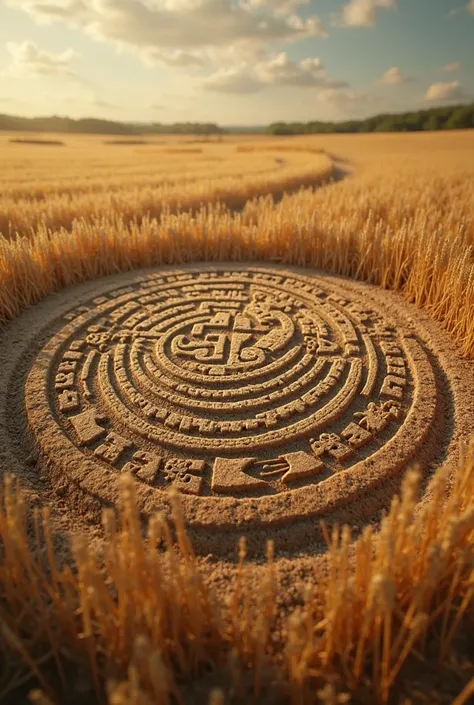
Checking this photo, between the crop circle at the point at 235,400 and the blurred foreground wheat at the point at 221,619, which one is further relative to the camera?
the crop circle at the point at 235,400

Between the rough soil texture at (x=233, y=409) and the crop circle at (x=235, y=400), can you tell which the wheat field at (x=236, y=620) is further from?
the crop circle at (x=235, y=400)

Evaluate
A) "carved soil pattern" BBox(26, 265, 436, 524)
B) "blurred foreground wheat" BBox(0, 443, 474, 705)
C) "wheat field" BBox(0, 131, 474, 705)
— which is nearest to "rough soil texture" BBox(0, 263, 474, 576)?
"carved soil pattern" BBox(26, 265, 436, 524)

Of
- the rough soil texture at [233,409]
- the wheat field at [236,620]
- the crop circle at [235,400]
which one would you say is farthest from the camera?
the crop circle at [235,400]

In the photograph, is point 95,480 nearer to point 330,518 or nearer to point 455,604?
point 330,518

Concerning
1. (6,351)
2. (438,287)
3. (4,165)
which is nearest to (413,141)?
(4,165)

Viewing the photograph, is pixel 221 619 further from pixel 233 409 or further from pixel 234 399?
pixel 234 399

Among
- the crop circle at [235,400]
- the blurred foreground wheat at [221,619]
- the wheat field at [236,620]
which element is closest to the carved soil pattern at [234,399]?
the crop circle at [235,400]

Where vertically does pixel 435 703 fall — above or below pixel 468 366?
below
